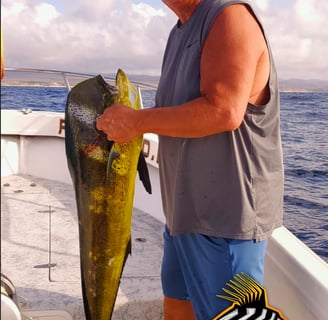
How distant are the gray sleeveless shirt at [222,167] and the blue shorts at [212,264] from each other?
4cm

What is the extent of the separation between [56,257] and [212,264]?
80.8 inches

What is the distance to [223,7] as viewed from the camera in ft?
4.97

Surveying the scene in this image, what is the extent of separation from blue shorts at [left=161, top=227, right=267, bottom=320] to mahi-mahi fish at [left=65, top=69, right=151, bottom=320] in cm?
24

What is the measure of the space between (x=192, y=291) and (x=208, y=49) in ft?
2.81

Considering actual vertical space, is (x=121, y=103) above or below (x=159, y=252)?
above

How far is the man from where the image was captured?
1485 mm

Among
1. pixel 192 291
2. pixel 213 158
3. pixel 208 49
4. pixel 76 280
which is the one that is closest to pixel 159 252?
pixel 76 280

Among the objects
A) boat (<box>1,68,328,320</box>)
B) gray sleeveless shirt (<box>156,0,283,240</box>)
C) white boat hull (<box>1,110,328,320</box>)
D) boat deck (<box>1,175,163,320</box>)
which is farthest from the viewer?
boat deck (<box>1,175,163,320</box>)

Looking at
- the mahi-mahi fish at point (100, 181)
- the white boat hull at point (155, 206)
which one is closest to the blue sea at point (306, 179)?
the white boat hull at point (155, 206)

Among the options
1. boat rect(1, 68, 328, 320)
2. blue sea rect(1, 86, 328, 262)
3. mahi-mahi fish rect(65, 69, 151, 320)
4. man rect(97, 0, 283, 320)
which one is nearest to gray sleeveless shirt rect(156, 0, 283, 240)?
man rect(97, 0, 283, 320)

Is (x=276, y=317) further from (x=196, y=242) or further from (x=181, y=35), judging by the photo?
(x=181, y=35)

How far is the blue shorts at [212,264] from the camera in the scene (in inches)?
66.0

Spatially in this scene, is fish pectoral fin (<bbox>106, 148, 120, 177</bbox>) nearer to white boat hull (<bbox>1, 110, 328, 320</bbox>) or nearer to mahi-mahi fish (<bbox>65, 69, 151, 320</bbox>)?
mahi-mahi fish (<bbox>65, 69, 151, 320</bbox>)

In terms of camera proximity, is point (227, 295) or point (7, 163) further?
point (7, 163)
